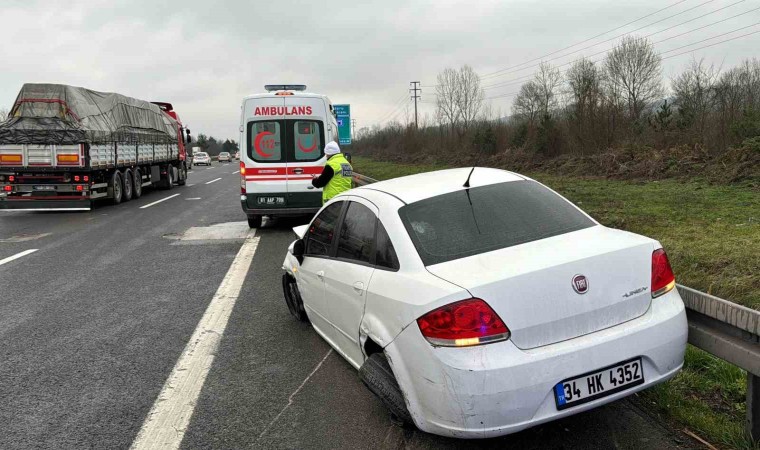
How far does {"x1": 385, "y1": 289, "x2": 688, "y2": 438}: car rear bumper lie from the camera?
9.00ft

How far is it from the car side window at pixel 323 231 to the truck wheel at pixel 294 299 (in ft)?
2.59

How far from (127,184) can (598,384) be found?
1920 cm

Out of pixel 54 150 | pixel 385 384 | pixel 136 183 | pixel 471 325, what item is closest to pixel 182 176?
pixel 136 183

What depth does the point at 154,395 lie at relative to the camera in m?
4.04

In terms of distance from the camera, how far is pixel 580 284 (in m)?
2.95

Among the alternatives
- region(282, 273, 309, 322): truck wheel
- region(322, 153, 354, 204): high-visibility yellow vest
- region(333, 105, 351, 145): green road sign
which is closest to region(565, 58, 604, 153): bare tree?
region(333, 105, 351, 145): green road sign

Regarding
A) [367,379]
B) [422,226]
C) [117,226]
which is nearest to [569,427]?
[367,379]

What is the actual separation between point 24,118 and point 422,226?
16025 mm

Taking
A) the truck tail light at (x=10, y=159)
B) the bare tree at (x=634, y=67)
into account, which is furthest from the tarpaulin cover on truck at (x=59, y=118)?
the bare tree at (x=634, y=67)

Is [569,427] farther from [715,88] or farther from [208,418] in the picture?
[715,88]

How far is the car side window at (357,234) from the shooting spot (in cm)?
377

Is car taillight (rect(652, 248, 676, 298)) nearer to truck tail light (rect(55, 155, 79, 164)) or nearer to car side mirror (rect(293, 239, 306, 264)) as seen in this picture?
car side mirror (rect(293, 239, 306, 264))

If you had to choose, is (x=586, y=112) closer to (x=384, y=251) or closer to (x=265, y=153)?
(x=265, y=153)

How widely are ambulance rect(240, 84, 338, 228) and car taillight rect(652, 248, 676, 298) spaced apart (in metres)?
9.31
